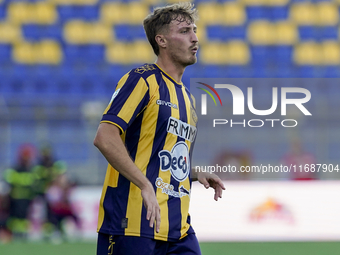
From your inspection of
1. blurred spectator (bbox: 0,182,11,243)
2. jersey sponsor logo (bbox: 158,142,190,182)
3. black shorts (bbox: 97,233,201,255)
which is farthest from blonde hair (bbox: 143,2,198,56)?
blurred spectator (bbox: 0,182,11,243)

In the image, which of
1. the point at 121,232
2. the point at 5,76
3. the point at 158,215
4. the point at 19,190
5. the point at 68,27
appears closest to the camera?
the point at 158,215

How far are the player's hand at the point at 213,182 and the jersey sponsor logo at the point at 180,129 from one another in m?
0.24

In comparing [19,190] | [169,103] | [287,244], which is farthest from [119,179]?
[19,190]

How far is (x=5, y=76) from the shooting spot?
7.97 metres

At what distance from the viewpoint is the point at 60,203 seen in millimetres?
7207

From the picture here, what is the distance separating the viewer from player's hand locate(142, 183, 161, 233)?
1.96m

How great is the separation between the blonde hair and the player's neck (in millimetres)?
75

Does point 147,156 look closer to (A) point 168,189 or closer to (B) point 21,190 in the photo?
(A) point 168,189

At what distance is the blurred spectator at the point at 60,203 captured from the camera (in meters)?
7.08

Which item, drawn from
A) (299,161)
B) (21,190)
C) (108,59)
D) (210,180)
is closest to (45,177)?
(21,190)

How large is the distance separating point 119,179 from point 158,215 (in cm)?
32

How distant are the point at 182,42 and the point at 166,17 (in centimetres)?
16

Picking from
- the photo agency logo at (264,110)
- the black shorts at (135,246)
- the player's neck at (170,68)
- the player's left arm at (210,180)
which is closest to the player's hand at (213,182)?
the player's left arm at (210,180)

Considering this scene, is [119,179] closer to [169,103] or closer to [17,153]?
[169,103]
